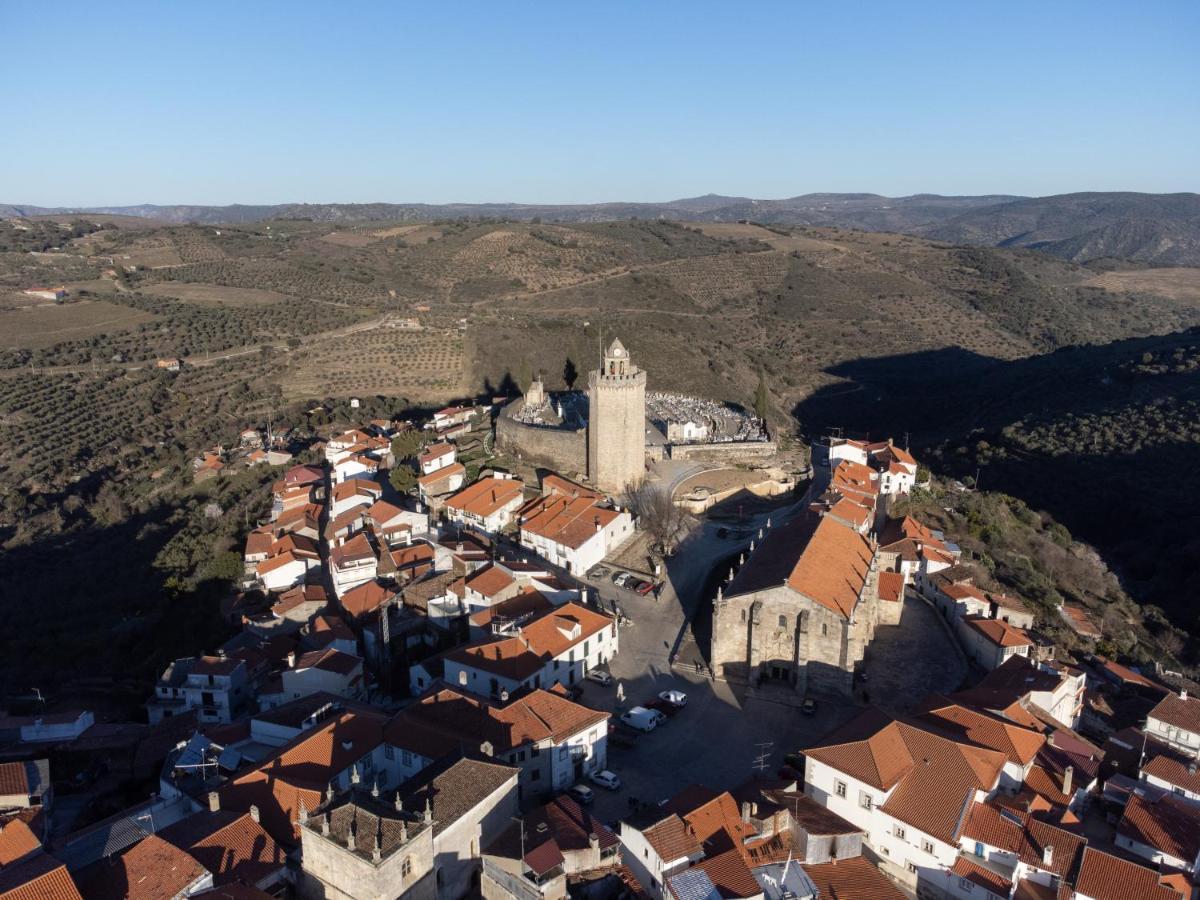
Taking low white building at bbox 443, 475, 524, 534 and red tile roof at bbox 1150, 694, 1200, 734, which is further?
low white building at bbox 443, 475, 524, 534

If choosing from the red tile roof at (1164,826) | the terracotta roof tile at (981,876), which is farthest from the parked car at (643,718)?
the red tile roof at (1164,826)

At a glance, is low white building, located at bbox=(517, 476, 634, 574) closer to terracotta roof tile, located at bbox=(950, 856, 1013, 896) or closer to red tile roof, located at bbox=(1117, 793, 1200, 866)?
terracotta roof tile, located at bbox=(950, 856, 1013, 896)

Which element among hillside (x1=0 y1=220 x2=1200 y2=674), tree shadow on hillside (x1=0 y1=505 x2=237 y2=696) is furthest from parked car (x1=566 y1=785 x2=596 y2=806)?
hillside (x1=0 y1=220 x2=1200 y2=674)

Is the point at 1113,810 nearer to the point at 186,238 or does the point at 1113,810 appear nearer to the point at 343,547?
the point at 343,547

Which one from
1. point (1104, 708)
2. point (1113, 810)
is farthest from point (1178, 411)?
point (1113, 810)

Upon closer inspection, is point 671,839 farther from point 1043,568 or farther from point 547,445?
point 1043,568

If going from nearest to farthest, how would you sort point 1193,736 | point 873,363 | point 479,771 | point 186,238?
point 479,771
point 1193,736
point 873,363
point 186,238
